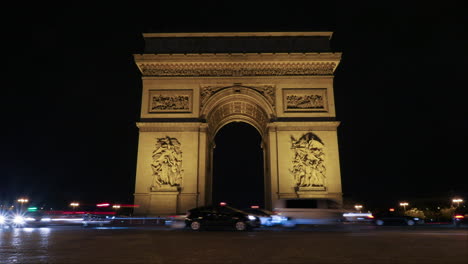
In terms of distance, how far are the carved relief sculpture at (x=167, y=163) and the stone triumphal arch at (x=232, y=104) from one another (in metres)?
0.06

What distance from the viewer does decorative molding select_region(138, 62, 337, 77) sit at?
24.8m

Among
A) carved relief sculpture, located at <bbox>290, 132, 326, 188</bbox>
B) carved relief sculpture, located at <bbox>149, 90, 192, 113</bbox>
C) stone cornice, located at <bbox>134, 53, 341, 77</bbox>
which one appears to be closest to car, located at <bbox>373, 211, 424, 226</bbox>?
carved relief sculpture, located at <bbox>290, 132, 326, 188</bbox>

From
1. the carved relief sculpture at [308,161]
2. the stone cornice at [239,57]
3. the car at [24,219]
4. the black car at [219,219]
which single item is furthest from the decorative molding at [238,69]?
the black car at [219,219]

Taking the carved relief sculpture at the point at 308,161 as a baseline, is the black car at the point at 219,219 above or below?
below

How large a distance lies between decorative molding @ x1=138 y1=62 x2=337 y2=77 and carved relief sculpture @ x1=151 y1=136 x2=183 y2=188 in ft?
16.7

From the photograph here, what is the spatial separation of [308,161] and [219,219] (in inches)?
410

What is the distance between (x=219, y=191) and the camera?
5084cm

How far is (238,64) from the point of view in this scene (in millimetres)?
24844

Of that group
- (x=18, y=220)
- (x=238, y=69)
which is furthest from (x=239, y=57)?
(x=18, y=220)

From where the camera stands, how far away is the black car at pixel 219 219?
45.8 ft

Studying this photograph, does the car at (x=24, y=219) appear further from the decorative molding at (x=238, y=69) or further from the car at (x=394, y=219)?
the car at (x=394, y=219)

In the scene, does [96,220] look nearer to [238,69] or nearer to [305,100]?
[238,69]

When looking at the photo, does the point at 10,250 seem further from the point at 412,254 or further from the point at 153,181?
the point at 153,181

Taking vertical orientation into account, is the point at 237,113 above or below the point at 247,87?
below
